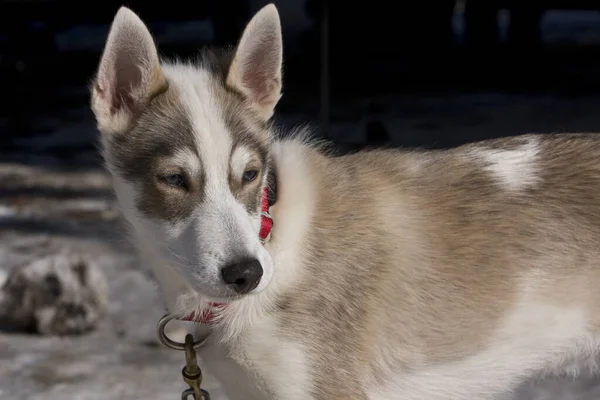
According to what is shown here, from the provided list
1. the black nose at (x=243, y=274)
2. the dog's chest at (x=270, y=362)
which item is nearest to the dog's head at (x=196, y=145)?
the black nose at (x=243, y=274)

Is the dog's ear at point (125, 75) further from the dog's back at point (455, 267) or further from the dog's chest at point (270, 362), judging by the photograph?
the dog's chest at point (270, 362)

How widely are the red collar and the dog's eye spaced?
0.28 feet

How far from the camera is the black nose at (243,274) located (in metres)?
2.11

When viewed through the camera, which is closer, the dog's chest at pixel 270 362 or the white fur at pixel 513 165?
the dog's chest at pixel 270 362

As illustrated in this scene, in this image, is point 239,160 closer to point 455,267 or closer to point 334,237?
point 334,237

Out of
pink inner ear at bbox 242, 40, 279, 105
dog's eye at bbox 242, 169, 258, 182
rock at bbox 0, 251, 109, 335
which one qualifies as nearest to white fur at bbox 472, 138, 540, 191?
pink inner ear at bbox 242, 40, 279, 105

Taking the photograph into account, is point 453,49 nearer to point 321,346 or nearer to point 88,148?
point 88,148

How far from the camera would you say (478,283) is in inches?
103

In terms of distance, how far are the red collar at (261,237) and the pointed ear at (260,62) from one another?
305 millimetres

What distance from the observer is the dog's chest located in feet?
7.82

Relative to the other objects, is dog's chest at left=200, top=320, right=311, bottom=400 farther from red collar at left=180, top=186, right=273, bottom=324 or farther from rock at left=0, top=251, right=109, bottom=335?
rock at left=0, top=251, right=109, bottom=335

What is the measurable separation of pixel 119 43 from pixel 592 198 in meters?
1.58

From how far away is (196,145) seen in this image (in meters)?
2.28

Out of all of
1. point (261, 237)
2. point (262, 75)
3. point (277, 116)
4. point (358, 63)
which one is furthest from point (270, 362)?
point (358, 63)
